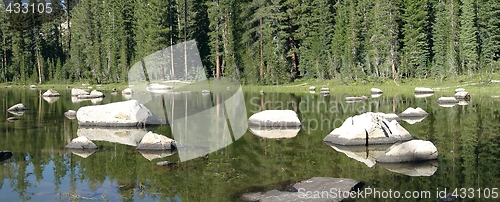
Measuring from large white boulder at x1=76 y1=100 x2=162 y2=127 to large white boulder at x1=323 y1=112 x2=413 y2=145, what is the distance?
9195 mm

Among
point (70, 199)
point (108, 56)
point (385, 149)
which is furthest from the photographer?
point (108, 56)

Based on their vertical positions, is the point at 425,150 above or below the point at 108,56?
below

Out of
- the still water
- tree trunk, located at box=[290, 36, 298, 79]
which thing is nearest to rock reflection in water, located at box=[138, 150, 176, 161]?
the still water

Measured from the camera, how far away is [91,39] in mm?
78062

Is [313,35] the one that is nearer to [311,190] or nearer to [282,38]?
[282,38]

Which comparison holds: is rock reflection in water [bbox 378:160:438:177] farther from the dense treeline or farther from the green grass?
the dense treeline

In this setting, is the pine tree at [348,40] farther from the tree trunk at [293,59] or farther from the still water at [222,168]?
the still water at [222,168]

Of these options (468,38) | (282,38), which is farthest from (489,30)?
(282,38)

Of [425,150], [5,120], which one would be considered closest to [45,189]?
[425,150]

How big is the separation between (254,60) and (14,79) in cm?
4265

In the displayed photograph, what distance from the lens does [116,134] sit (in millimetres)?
20328

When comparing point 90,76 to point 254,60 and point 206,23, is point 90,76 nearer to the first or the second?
point 206,23

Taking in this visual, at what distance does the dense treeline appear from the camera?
55.0m

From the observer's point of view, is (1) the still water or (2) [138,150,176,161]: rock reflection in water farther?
(2) [138,150,176,161]: rock reflection in water
